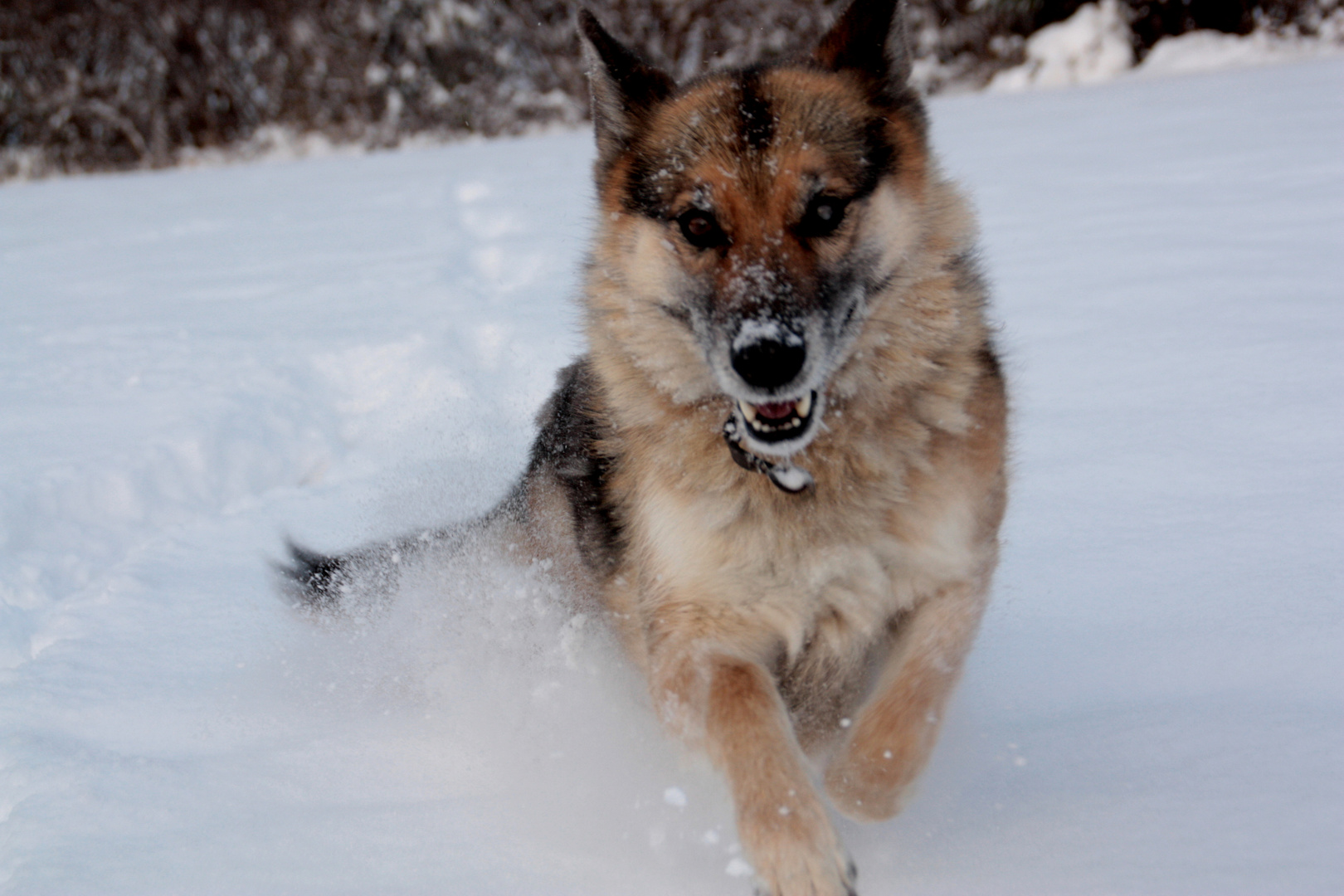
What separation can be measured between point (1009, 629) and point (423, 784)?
4.66 ft

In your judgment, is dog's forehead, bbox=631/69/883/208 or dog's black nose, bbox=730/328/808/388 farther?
dog's forehead, bbox=631/69/883/208

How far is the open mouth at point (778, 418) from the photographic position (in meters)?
1.96

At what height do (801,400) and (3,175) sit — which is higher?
(801,400)

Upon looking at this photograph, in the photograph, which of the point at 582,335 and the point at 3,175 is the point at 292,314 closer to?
the point at 582,335

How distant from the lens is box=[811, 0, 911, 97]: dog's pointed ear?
2.24 metres

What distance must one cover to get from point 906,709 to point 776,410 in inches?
25.3

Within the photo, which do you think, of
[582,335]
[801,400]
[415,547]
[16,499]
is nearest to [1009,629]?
[801,400]

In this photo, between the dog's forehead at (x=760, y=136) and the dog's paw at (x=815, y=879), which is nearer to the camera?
the dog's paw at (x=815, y=879)

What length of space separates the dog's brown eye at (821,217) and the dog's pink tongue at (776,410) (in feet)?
1.21

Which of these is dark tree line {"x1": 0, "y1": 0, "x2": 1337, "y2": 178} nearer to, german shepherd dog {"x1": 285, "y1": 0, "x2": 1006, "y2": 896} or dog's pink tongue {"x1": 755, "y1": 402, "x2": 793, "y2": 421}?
german shepherd dog {"x1": 285, "y1": 0, "x2": 1006, "y2": 896}

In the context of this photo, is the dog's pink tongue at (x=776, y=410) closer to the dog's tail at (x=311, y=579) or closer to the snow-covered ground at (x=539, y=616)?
the snow-covered ground at (x=539, y=616)

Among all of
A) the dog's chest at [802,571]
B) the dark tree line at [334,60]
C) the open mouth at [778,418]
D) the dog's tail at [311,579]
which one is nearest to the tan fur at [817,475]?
the dog's chest at [802,571]

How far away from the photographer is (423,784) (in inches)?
80.1

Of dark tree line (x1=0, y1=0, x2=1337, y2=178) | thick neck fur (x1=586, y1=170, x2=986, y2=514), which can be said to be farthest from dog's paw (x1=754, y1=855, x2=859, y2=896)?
dark tree line (x1=0, y1=0, x2=1337, y2=178)
